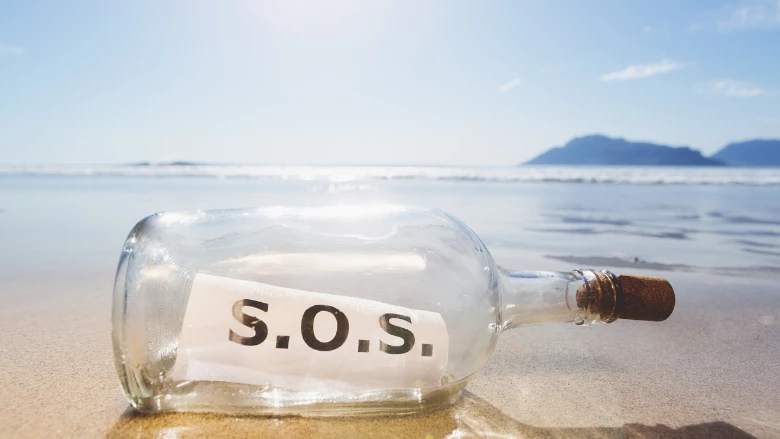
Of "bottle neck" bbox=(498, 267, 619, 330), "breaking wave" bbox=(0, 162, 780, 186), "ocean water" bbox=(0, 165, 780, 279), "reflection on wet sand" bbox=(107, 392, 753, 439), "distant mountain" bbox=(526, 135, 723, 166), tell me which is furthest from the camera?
"distant mountain" bbox=(526, 135, 723, 166)

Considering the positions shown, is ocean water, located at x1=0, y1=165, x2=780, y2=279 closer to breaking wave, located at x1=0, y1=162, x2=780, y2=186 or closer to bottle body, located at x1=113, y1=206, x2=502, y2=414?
bottle body, located at x1=113, y1=206, x2=502, y2=414

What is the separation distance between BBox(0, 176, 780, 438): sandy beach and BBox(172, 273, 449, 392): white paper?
0.07 m

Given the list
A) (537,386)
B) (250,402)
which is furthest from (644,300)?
(250,402)

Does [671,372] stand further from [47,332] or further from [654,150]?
[654,150]

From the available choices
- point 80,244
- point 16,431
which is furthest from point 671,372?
point 80,244

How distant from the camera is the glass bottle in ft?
2.75

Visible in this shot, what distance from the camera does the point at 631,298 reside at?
2.92ft

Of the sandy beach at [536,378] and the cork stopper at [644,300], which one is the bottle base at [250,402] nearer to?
the sandy beach at [536,378]

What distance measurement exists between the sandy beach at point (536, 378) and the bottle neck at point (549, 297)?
0.15m

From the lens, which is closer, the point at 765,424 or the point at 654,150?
the point at 765,424

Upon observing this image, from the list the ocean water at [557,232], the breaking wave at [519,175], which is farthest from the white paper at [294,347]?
the breaking wave at [519,175]

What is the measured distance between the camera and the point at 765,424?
2.89ft

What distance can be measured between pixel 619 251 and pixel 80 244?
8.79ft

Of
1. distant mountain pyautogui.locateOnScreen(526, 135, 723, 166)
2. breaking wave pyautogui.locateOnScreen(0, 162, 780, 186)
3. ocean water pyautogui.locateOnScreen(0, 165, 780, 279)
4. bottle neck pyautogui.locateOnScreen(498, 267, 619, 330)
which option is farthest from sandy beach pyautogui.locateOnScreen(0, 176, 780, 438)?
distant mountain pyautogui.locateOnScreen(526, 135, 723, 166)
